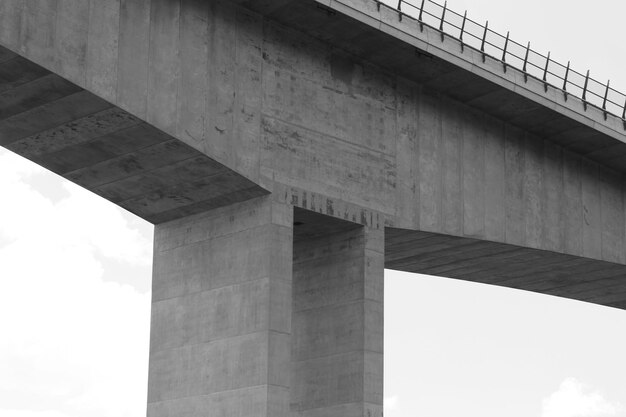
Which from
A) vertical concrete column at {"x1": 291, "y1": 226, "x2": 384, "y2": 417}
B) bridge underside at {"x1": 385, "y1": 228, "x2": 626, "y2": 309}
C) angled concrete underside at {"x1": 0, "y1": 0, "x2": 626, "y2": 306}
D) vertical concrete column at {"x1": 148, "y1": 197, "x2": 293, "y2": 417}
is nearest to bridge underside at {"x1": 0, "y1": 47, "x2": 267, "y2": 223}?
angled concrete underside at {"x1": 0, "y1": 0, "x2": 626, "y2": 306}

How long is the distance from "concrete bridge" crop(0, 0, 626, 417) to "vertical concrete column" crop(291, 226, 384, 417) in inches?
2.0

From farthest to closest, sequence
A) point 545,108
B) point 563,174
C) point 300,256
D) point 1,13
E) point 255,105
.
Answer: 1. point 563,174
2. point 545,108
3. point 300,256
4. point 255,105
5. point 1,13

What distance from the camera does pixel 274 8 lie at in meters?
32.9

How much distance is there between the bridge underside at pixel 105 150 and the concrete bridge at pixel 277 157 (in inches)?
2.3

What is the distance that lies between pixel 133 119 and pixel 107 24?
2248 mm

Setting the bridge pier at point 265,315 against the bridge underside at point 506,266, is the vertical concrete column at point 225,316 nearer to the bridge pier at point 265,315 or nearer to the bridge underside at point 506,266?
the bridge pier at point 265,315

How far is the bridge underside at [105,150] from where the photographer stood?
28375 millimetres

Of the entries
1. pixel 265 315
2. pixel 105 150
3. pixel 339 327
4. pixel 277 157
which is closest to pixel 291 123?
pixel 277 157

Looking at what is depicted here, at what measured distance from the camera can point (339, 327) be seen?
34406 mm

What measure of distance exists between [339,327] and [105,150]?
8216 millimetres

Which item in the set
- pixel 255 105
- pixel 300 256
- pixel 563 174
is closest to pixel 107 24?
pixel 255 105

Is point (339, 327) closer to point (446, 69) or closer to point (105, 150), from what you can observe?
point (446, 69)

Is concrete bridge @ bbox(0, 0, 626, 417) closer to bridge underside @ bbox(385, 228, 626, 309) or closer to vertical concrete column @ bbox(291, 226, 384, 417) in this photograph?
vertical concrete column @ bbox(291, 226, 384, 417)

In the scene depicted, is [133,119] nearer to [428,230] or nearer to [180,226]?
[180,226]
